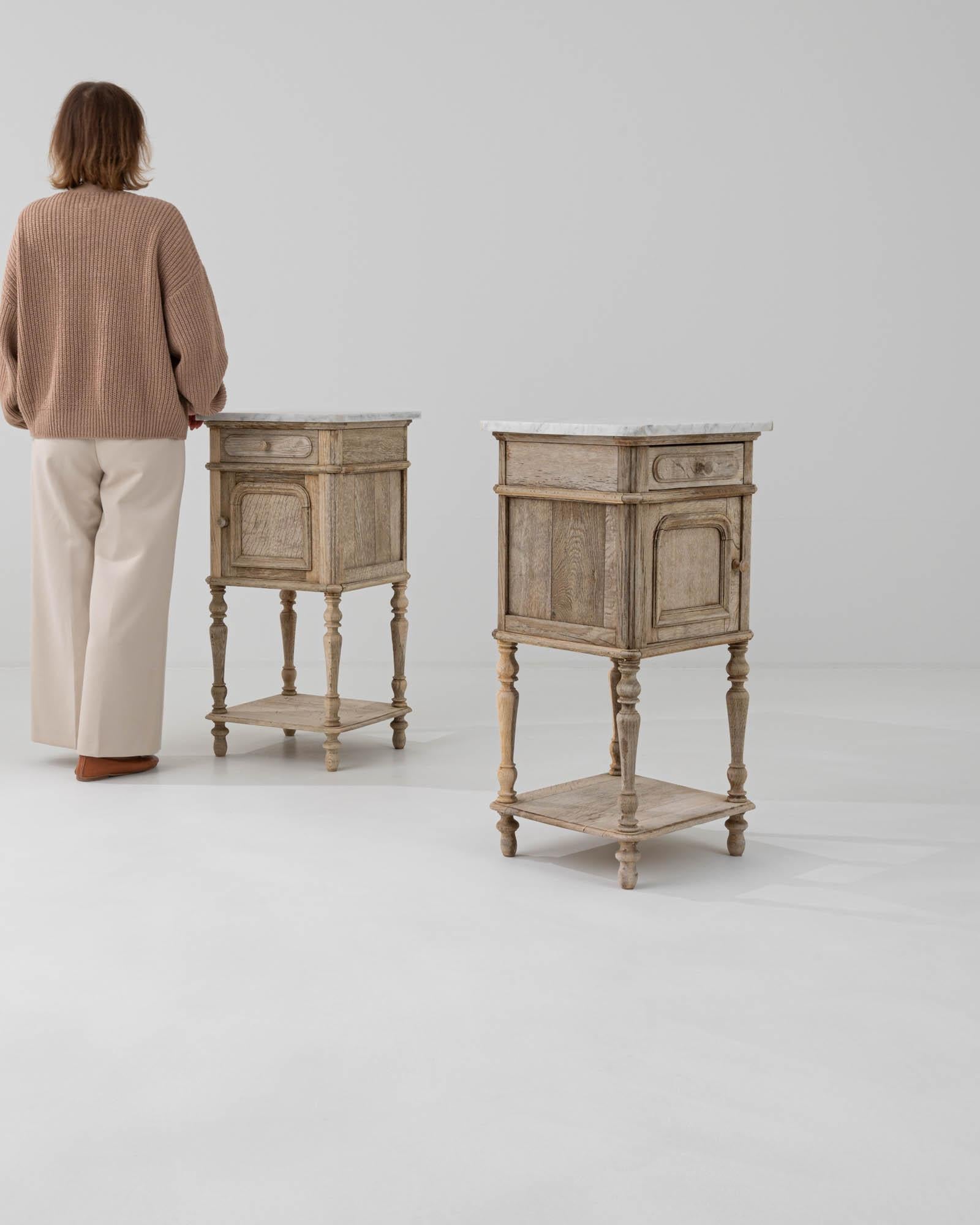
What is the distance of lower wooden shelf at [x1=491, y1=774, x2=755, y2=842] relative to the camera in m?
3.47

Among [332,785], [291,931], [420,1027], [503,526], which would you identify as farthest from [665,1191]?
[332,785]

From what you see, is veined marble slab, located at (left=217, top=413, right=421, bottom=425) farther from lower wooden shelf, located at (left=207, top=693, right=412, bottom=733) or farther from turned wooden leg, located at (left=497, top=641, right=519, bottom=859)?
turned wooden leg, located at (left=497, top=641, right=519, bottom=859)

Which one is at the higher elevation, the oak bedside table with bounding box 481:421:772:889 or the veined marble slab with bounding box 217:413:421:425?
the veined marble slab with bounding box 217:413:421:425

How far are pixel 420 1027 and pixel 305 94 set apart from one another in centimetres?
450

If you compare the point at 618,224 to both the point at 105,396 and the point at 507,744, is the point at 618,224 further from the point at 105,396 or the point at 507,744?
the point at 507,744

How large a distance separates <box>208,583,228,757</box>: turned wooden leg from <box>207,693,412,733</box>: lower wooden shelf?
0.03 meters

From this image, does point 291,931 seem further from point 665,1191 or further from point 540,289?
point 540,289

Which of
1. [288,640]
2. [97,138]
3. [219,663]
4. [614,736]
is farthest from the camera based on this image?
[288,640]

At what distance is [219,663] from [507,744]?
136 cm

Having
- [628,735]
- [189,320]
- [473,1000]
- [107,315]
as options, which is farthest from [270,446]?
[473,1000]

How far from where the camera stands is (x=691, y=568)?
11.3 ft

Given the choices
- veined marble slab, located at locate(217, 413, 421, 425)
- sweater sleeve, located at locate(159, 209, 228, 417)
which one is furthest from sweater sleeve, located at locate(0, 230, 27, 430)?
veined marble slab, located at locate(217, 413, 421, 425)

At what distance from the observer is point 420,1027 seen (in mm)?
2621

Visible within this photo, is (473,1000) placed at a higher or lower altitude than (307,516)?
lower
